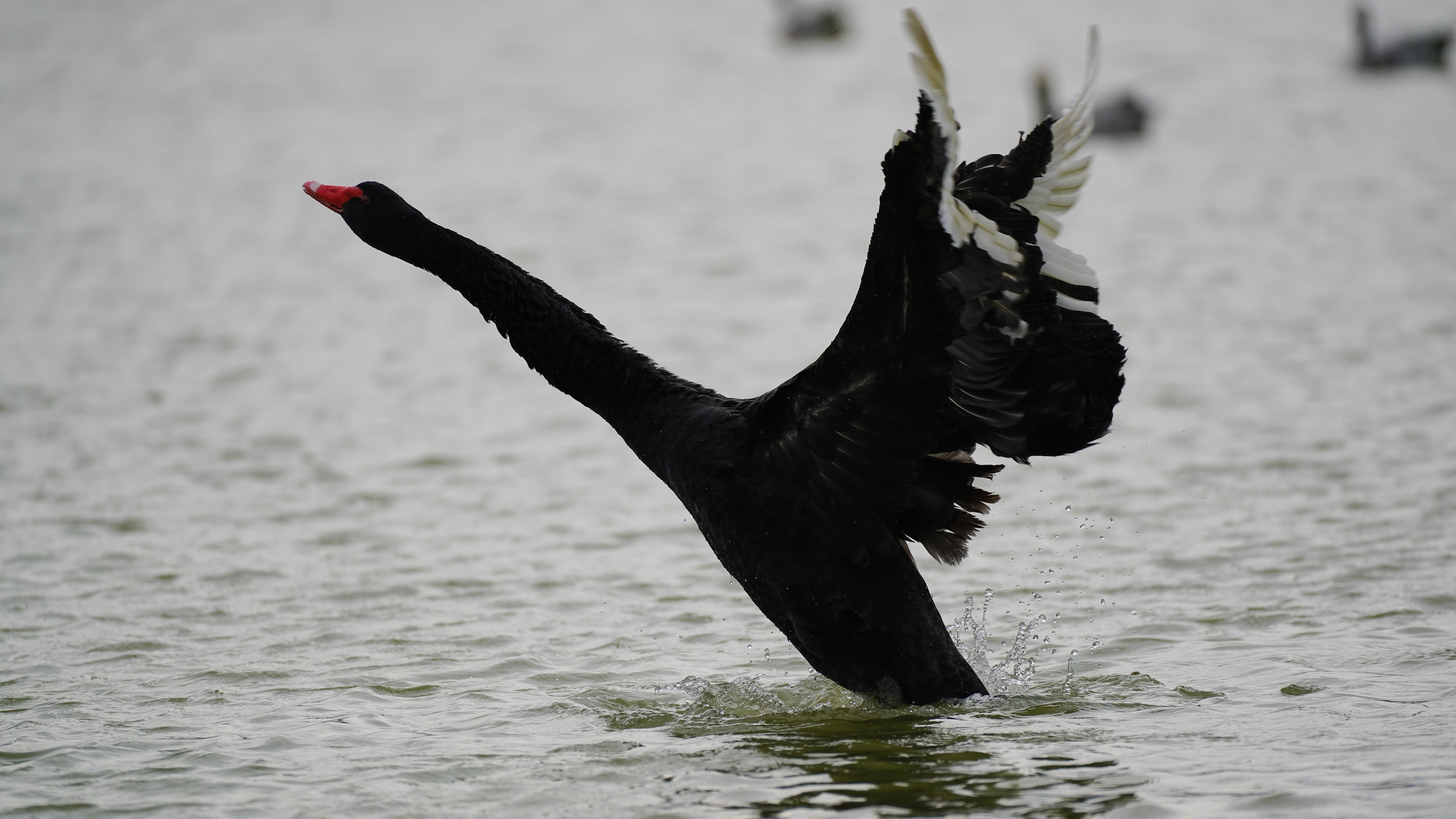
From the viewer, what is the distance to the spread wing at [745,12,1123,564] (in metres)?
4.35

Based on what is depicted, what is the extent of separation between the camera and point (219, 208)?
1945cm

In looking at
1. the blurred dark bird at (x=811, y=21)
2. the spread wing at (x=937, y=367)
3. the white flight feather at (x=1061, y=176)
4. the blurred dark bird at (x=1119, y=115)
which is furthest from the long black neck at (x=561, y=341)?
the blurred dark bird at (x=811, y=21)

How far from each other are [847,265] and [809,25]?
15377 millimetres

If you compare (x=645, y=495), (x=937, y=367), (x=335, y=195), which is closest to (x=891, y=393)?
(x=937, y=367)

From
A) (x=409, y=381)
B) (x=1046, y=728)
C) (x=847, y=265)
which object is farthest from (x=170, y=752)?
(x=847, y=265)

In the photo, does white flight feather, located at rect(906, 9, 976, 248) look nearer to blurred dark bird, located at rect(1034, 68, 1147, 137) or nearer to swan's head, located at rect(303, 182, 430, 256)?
swan's head, located at rect(303, 182, 430, 256)

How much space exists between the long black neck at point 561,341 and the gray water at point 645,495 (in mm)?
1100

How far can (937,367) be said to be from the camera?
Result: 184 inches

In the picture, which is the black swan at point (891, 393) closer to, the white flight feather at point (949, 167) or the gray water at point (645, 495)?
the white flight feather at point (949, 167)

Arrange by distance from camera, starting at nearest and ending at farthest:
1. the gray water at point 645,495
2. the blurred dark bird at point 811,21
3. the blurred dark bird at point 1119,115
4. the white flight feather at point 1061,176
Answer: the gray water at point 645,495, the white flight feather at point 1061,176, the blurred dark bird at point 1119,115, the blurred dark bird at point 811,21

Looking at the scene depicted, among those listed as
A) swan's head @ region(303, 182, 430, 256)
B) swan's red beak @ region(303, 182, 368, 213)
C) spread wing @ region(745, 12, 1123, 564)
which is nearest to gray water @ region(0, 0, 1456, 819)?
spread wing @ region(745, 12, 1123, 564)

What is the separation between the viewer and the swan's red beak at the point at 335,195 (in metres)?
5.91

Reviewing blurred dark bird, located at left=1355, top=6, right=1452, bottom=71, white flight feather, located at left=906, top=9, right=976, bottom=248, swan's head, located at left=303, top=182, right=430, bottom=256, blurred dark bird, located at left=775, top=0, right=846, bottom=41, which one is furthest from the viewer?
blurred dark bird, located at left=775, top=0, right=846, bottom=41

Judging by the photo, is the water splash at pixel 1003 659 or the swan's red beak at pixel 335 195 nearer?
the water splash at pixel 1003 659
